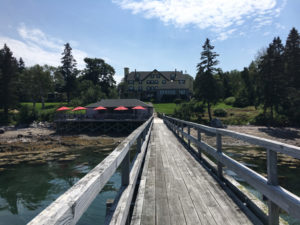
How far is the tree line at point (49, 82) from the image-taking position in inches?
1650

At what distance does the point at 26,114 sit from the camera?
39.3 m

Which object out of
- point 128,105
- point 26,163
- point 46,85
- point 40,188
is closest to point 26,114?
point 46,85

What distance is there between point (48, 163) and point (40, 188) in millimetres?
5259

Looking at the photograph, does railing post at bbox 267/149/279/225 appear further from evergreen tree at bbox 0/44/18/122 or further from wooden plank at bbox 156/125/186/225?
evergreen tree at bbox 0/44/18/122

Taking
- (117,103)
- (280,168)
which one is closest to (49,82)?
(117,103)

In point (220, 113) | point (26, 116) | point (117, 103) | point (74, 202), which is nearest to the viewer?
point (74, 202)

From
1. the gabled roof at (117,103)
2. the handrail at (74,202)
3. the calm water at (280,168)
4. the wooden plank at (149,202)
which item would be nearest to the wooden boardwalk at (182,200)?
the wooden plank at (149,202)

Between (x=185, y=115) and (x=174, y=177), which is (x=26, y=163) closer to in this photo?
(x=174, y=177)

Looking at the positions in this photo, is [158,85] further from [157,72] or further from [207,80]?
[207,80]

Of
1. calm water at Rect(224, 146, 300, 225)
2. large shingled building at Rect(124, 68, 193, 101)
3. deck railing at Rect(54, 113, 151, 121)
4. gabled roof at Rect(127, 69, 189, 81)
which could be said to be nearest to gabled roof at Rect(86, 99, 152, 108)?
deck railing at Rect(54, 113, 151, 121)

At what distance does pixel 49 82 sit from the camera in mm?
→ 54594

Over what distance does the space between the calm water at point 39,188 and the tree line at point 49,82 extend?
33.3 meters

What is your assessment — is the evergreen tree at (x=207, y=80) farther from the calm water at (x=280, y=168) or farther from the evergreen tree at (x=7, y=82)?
the evergreen tree at (x=7, y=82)

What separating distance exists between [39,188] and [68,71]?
60658mm
